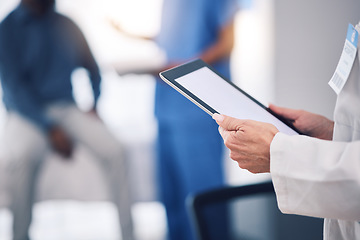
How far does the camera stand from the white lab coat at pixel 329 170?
2.10 ft

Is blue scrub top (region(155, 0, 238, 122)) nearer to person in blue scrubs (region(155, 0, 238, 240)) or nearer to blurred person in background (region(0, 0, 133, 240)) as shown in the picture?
person in blue scrubs (region(155, 0, 238, 240))

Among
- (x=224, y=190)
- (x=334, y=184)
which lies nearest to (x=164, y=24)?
(x=224, y=190)

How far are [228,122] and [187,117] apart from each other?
1.13 m

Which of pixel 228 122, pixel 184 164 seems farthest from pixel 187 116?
pixel 228 122

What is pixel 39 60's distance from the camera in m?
1.75

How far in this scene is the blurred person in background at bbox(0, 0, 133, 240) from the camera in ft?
5.68

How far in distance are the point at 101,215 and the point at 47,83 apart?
66 cm

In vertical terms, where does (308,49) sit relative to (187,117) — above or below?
above

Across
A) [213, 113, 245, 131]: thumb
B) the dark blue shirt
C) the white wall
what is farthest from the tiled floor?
[213, 113, 245, 131]: thumb

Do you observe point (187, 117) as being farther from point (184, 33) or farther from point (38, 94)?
point (38, 94)

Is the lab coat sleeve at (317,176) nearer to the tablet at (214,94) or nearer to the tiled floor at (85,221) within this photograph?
the tablet at (214,94)

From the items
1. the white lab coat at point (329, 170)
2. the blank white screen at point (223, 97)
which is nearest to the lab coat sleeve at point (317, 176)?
the white lab coat at point (329, 170)

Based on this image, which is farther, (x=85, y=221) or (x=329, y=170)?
(x=85, y=221)

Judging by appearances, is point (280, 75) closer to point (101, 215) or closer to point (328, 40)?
point (328, 40)
